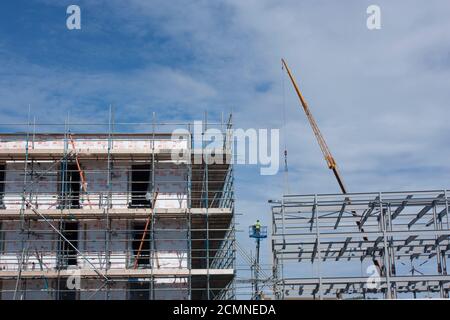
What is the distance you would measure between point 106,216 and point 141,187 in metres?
2.13

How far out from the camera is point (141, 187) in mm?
30047

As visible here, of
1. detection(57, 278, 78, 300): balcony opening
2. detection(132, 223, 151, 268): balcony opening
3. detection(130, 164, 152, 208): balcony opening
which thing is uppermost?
detection(130, 164, 152, 208): balcony opening

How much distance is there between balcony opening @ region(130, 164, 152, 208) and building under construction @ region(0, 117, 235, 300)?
1.9 inches

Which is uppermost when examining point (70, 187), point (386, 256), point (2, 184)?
point (2, 184)

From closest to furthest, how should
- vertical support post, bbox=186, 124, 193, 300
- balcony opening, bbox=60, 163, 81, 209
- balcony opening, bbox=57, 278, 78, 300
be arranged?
vertical support post, bbox=186, 124, 193, 300, balcony opening, bbox=57, 278, 78, 300, balcony opening, bbox=60, 163, 81, 209

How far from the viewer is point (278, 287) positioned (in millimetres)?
27953

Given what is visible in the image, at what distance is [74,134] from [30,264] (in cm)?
575

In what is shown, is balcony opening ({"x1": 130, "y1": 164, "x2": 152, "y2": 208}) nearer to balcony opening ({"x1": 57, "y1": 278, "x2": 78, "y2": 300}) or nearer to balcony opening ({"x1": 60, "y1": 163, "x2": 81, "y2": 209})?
balcony opening ({"x1": 60, "y1": 163, "x2": 81, "y2": 209})

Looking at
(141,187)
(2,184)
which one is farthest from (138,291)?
(2,184)

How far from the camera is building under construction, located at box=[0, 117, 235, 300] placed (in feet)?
92.5

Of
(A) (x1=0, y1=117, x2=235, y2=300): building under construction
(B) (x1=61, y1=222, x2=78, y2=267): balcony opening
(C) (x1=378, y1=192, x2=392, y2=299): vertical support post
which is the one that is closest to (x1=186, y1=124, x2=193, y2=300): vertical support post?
(A) (x1=0, y1=117, x2=235, y2=300): building under construction

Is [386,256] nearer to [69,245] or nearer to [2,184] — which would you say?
[69,245]
